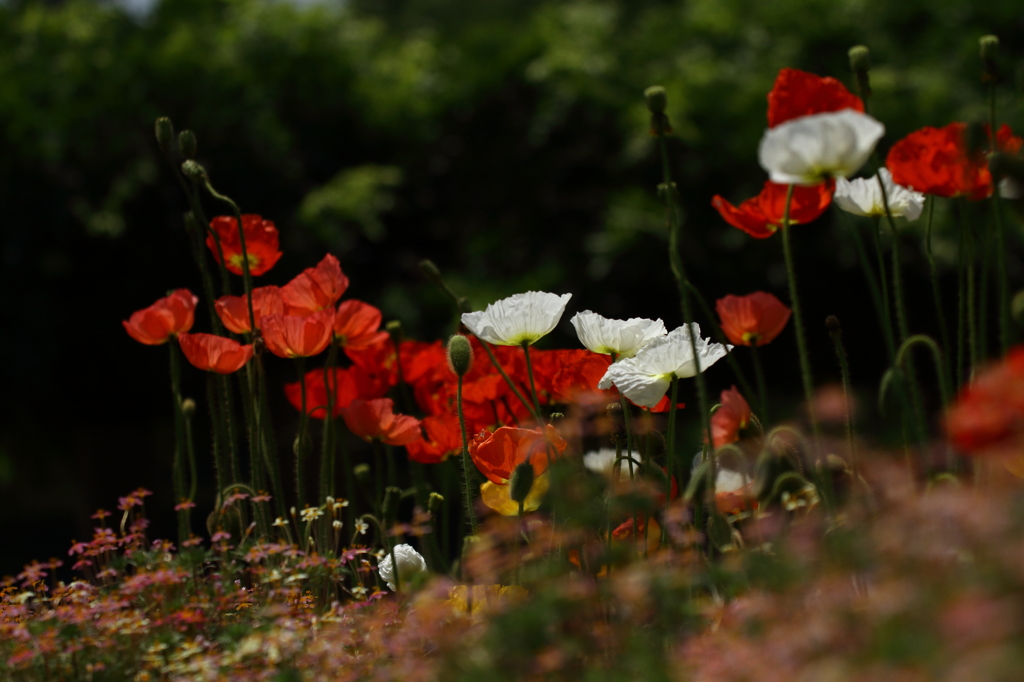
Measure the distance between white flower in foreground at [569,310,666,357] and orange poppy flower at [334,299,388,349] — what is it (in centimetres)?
48

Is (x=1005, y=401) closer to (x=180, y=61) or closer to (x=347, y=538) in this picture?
(x=347, y=538)

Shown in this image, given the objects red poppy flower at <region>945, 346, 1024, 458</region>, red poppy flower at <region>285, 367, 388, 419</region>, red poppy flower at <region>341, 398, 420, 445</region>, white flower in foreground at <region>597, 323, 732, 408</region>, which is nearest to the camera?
red poppy flower at <region>945, 346, 1024, 458</region>

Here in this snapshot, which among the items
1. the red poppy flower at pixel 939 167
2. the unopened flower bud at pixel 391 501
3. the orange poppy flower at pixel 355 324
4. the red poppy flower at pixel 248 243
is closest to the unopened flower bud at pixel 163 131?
the red poppy flower at pixel 248 243

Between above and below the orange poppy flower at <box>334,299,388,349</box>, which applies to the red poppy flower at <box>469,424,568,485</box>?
below

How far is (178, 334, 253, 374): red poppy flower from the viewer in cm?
191

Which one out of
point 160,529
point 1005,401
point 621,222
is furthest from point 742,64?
point 1005,401

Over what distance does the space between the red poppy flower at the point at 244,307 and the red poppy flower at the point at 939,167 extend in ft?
3.82

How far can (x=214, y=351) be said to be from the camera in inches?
75.7

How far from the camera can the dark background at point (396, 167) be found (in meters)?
5.23

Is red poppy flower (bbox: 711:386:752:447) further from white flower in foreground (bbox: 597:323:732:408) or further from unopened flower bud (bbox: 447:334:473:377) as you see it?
unopened flower bud (bbox: 447:334:473:377)

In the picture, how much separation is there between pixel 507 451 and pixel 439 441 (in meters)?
0.39

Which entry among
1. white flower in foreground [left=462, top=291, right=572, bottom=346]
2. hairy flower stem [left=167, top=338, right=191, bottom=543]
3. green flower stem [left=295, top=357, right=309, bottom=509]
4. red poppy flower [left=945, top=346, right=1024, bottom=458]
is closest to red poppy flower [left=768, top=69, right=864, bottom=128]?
white flower in foreground [left=462, top=291, right=572, bottom=346]

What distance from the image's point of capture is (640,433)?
5.87ft

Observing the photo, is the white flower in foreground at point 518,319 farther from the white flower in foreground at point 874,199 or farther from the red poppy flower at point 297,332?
the white flower in foreground at point 874,199
